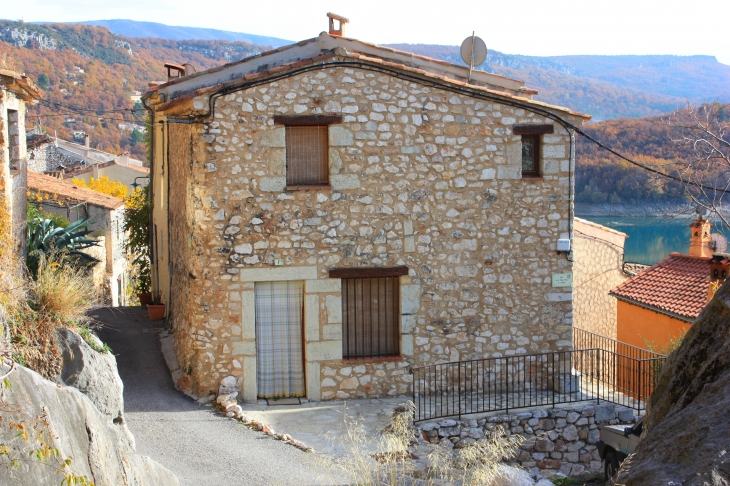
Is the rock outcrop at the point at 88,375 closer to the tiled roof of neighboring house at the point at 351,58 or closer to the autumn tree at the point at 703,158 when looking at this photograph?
the tiled roof of neighboring house at the point at 351,58

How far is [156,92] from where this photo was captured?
12727 mm

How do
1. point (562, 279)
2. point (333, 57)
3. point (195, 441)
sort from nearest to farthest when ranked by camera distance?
point (195, 441) → point (333, 57) → point (562, 279)

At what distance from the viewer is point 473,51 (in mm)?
11914

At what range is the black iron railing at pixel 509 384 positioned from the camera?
11.1 m

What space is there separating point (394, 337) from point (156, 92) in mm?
5944

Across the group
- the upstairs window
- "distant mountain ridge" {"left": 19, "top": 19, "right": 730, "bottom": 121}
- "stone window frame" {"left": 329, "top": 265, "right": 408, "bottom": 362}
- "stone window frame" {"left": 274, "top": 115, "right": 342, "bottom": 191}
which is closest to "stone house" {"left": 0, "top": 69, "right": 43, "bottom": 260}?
"stone window frame" {"left": 274, "top": 115, "right": 342, "bottom": 191}

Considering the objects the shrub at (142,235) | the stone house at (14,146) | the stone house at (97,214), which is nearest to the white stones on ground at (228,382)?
the stone house at (14,146)

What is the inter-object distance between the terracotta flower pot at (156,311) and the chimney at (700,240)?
1379 cm

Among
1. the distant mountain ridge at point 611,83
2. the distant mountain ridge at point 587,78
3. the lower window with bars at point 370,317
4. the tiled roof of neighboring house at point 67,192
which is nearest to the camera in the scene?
the lower window with bars at point 370,317

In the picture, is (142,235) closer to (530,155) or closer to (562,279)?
(530,155)

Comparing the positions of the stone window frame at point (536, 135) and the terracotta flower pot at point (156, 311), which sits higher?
the stone window frame at point (536, 135)

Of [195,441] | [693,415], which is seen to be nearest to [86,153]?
[195,441]

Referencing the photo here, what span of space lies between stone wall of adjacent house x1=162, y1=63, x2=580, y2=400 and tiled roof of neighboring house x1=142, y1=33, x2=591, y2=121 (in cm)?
18

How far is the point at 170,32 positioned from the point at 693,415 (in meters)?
191
